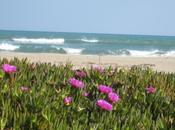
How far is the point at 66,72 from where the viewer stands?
449 centimetres

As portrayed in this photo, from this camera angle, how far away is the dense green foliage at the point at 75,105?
2.64 metres

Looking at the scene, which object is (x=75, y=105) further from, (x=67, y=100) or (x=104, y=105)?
(x=104, y=105)

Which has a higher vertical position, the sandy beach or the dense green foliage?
the dense green foliage

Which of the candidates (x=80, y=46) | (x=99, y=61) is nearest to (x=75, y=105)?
(x=99, y=61)

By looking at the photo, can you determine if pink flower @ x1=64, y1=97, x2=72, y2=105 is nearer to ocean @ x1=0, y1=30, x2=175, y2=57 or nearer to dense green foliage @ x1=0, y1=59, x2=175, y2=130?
dense green foliage @ x1=0, y1=59, x2=175, y2=130

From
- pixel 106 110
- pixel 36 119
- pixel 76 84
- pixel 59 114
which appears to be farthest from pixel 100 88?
pixel 36 119

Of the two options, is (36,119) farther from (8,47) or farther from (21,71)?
(8,47)

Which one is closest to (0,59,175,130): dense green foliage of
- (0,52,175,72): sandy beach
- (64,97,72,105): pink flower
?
(64,97,72,105): pink flower

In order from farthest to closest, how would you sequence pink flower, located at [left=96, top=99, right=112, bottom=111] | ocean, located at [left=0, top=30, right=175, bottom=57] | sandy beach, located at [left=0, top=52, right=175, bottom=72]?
ocean, located at [left=0, top=30, right=175, bottom=57], sandy beach, located at [left=0, top=52, right=175, bottom=72], pink flower, located at [left=96, top=99, right=112, bottom=111]

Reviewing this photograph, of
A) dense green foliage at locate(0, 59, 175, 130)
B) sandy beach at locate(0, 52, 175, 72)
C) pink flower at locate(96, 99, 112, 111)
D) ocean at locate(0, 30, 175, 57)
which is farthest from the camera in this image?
ocean at locate(0, 30, 175, 57)

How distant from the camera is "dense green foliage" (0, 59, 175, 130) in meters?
2.64

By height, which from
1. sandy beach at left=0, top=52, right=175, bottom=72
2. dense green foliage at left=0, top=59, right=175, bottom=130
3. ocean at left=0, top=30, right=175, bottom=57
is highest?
dense green foliage at left=0, top=59, right=175, bottom=130

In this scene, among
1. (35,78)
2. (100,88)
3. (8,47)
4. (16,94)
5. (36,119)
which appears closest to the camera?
(36,119)

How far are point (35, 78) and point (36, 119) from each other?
4.87ft
